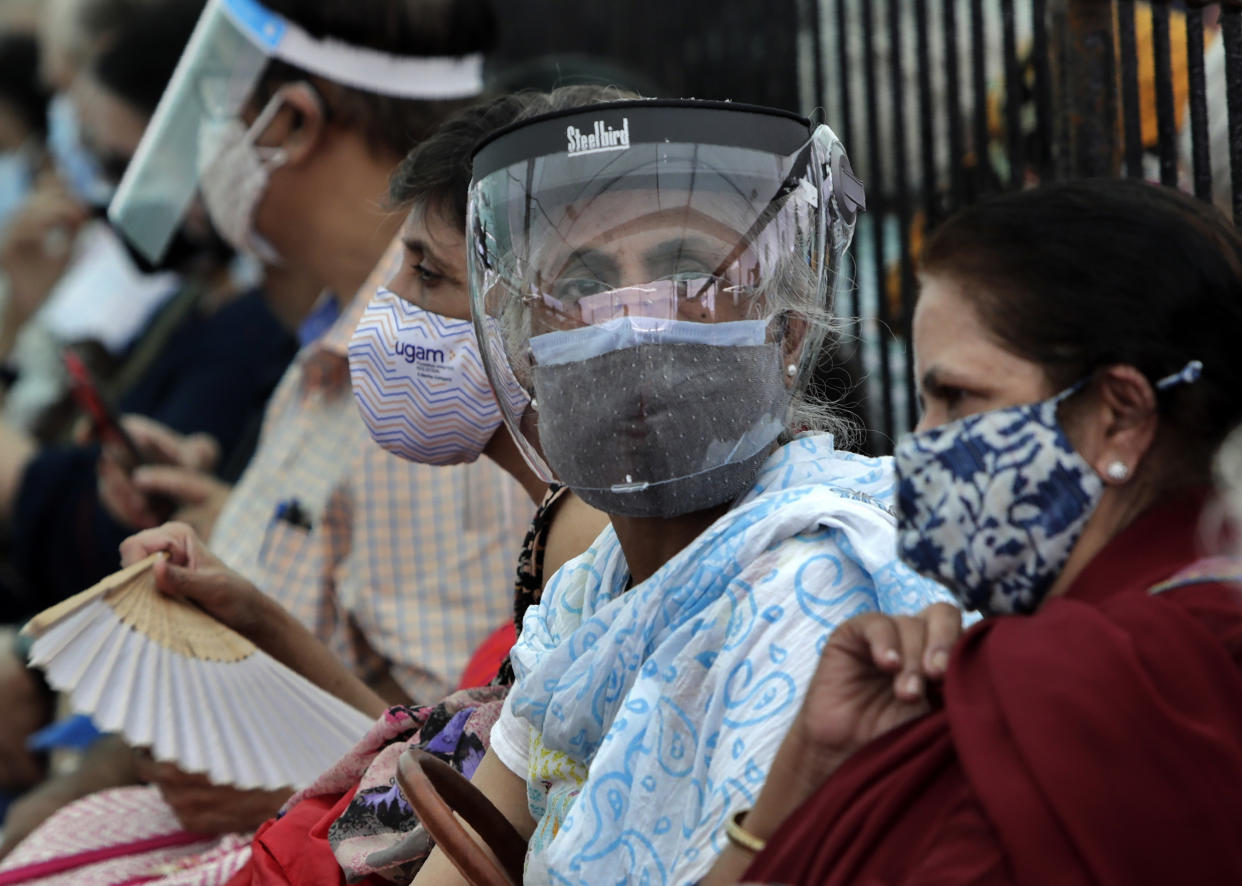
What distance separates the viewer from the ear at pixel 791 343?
2137 mm

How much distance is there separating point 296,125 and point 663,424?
255cm

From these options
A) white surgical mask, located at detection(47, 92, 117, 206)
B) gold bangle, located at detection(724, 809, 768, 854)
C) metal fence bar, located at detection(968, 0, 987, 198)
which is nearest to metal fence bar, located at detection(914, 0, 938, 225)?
metal fence bar, located at detection(968, 0, 987, 198)

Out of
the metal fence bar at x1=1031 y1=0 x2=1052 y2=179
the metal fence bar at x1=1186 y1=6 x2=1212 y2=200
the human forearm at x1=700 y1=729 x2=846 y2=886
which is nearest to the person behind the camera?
the human forearm at x1=700 y1=729 x2=846 y2=886

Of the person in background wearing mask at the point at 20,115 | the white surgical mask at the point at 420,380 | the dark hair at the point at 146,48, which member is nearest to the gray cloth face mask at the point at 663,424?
the white surgical mask at the point at 420,380

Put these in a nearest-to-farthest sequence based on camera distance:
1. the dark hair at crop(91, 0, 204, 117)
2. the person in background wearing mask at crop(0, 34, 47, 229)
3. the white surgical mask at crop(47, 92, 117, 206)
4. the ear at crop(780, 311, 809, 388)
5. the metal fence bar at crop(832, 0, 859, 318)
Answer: the ear at crop(780, 311, 809, 388) < the metal fence bar at crop(832, 0, 859, 318) < the dark hair at crop(91, 0, 204, 117) < the white surgical mask at crop(47, 92, 117, 206) < the person in background wearing mask at crop(0, 34, 47, 229)

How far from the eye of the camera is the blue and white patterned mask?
167 centimetres

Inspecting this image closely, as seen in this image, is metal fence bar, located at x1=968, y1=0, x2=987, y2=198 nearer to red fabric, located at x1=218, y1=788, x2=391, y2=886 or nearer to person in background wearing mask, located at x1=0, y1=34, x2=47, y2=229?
red fabric, located at x1=218, y1=788, x2=391, y2=886

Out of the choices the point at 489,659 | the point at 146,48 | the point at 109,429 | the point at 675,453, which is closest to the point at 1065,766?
the point at 675,453

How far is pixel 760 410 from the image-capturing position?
2.06m

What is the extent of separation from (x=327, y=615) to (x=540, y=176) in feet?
6.51

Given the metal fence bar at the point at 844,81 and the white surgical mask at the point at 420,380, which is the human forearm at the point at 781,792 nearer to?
the white surgical mask at the point at 420,380

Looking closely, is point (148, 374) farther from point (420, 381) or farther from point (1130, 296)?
point (1130, 296)

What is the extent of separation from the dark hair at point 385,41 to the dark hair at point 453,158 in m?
1.15

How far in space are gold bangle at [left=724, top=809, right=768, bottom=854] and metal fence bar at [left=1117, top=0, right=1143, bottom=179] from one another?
66.7 inches
